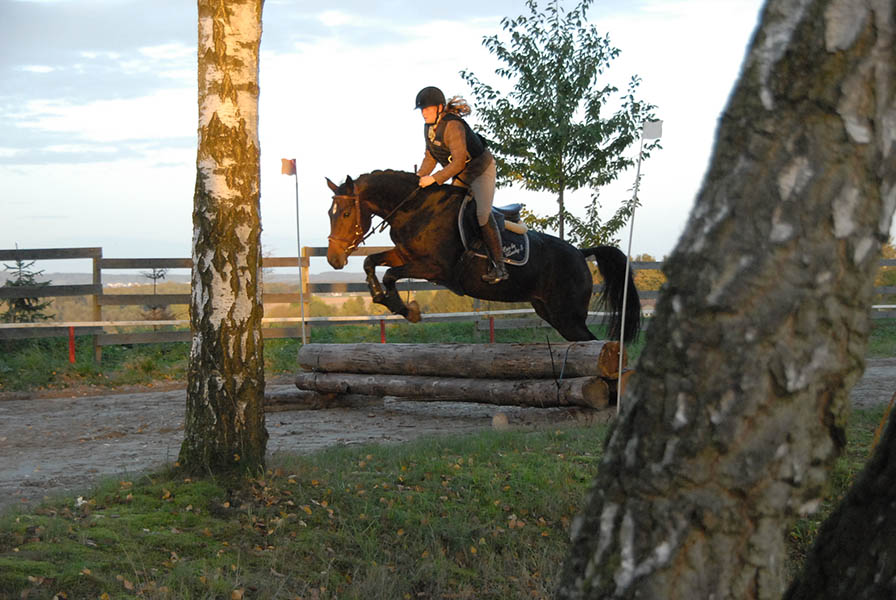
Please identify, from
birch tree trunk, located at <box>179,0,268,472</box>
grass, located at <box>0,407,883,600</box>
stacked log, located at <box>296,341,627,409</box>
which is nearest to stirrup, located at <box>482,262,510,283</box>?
stacked log, located at <box>296,341,627,409</box>

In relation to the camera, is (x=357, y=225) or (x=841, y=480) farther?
(x=357, y=225)

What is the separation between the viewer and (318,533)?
488cm

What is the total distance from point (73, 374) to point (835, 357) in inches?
505

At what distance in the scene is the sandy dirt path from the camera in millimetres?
6691

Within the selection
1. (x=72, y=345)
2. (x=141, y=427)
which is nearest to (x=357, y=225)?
(x=141, y=427)

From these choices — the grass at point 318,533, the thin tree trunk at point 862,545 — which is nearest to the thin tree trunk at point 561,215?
the grass at point 318,533

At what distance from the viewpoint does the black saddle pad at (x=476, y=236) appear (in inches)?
349

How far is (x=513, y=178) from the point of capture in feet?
53.2

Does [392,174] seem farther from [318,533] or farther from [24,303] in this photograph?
[24,303]

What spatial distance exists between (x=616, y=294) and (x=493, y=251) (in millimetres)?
2131

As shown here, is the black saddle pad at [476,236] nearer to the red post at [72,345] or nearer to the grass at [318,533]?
the grass at [318,533]

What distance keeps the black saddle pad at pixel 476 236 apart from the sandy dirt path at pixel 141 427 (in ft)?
5.44

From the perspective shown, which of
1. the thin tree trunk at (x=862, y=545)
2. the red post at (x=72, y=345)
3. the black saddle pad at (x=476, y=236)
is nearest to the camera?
the thin tree trunk at (x=862, y=545)

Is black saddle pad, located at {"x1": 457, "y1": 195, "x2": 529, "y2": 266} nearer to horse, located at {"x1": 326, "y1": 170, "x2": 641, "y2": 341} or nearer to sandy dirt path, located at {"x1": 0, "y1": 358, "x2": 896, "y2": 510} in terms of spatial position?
horse, located at {"x1": 326, "y1": 170, "x2": 641, "y2": 341}
